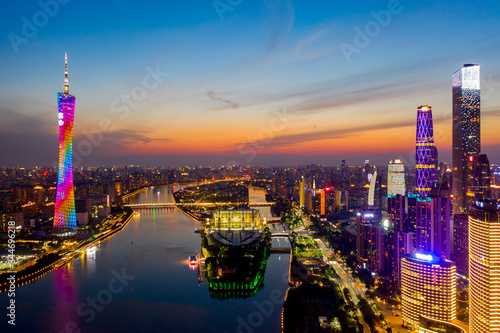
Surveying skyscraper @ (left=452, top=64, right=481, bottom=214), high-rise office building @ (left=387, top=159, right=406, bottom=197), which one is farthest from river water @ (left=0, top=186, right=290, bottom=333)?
high-rise office building @ (left=387, top=159, right=406, bottom=197)

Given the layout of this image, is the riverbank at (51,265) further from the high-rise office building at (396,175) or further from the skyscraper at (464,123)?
the high-rise office building at (396,175)

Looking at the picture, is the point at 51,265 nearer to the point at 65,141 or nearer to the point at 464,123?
the point at 65,141

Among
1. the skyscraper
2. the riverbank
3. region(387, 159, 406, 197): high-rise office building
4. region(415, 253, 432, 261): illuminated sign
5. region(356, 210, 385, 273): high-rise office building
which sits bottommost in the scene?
the riverbank

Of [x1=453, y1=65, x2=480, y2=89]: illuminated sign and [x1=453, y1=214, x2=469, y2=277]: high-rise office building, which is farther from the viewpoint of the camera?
[x1=453, y1=65, x2=480, y2=89]: illuminated sign

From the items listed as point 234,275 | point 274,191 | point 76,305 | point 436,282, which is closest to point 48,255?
point 76,305

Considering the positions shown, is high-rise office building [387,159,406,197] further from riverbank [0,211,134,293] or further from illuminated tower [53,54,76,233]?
illuminated tower [53,54,76,233]

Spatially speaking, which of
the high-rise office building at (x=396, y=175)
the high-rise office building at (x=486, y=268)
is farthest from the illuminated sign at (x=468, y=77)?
the high-rise office building at (x=486, y=268)
